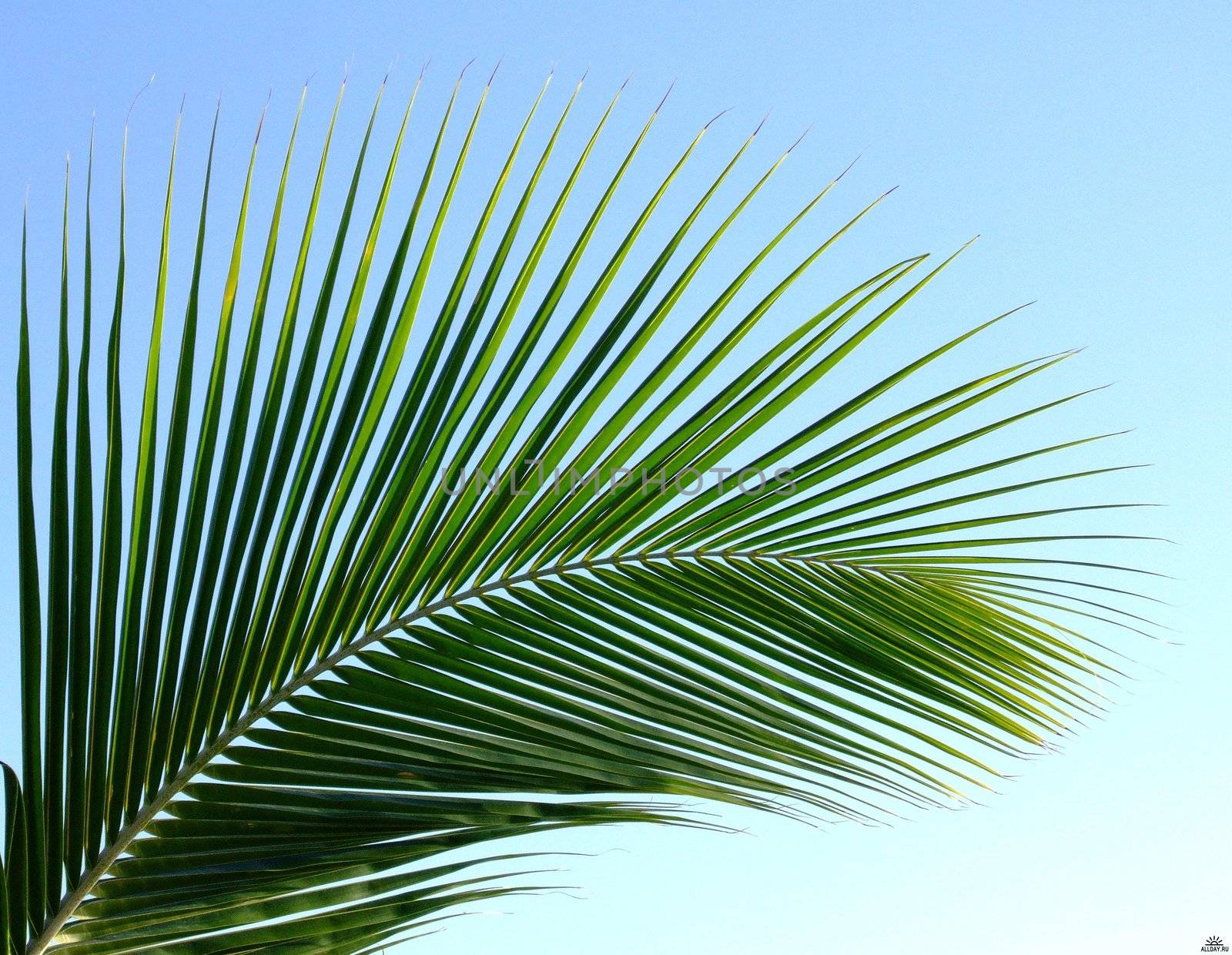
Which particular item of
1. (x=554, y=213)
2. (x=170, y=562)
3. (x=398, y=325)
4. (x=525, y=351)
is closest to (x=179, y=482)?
(x=170, y=562)

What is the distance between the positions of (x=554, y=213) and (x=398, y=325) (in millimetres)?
257

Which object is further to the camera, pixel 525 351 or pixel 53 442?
pixel 525 351

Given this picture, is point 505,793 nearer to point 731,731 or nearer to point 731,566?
point 731,731

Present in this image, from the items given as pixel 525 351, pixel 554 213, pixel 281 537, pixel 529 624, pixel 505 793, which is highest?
pixel 554 213

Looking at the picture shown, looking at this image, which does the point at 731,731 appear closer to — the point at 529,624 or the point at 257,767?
the point at 529,624

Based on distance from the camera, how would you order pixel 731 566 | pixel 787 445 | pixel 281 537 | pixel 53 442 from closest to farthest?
pixel 53 442, pixel 281 537, pixel 787 445, pixel 731 566

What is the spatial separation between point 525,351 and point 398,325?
18 cm

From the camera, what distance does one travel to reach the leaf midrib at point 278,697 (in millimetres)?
1323

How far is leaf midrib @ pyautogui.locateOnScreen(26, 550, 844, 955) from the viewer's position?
52.1 inches

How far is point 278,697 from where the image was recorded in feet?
4.83

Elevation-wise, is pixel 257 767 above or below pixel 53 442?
below

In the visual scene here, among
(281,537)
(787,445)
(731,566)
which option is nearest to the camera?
(281,537)

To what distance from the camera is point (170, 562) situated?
142cm

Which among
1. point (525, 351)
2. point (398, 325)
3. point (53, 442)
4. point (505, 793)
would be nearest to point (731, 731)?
point (505, 793)
